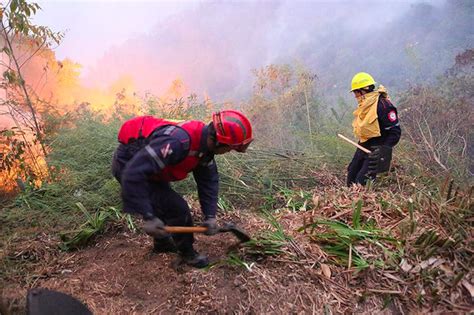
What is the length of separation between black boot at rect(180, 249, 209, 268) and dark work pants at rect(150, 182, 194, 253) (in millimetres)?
32

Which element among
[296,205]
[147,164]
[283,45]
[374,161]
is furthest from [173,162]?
[283,45]

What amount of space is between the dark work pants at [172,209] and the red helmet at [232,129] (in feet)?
2.55

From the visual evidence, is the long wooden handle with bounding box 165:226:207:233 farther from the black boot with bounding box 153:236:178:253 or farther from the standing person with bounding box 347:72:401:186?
the standing person with bounding box 347:72:401:186

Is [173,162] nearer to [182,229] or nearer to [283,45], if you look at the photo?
[182,229]

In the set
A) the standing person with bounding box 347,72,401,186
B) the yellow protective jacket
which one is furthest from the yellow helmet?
the yellow protective jacket

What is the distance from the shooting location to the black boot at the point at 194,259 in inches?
134

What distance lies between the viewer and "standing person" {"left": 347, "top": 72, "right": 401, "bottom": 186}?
509 centimetres

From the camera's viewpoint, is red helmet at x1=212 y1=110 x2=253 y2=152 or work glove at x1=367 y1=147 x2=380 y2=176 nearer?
red helmet at x1=212 y1=110 x2=253 y2=152

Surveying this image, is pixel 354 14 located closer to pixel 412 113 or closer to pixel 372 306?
pixel 412 113

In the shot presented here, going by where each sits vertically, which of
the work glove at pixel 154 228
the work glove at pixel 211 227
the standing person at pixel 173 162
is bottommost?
the work glove at pixel 211 227

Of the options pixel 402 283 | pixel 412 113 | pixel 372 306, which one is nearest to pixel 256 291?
pixel 372 306

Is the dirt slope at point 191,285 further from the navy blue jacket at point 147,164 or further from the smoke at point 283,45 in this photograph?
the smoke at point 283,45

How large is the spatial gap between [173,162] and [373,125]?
3212 millimetres

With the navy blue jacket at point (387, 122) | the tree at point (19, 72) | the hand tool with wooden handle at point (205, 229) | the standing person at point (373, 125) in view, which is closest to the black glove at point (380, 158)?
the standing person at point (373, 125)
